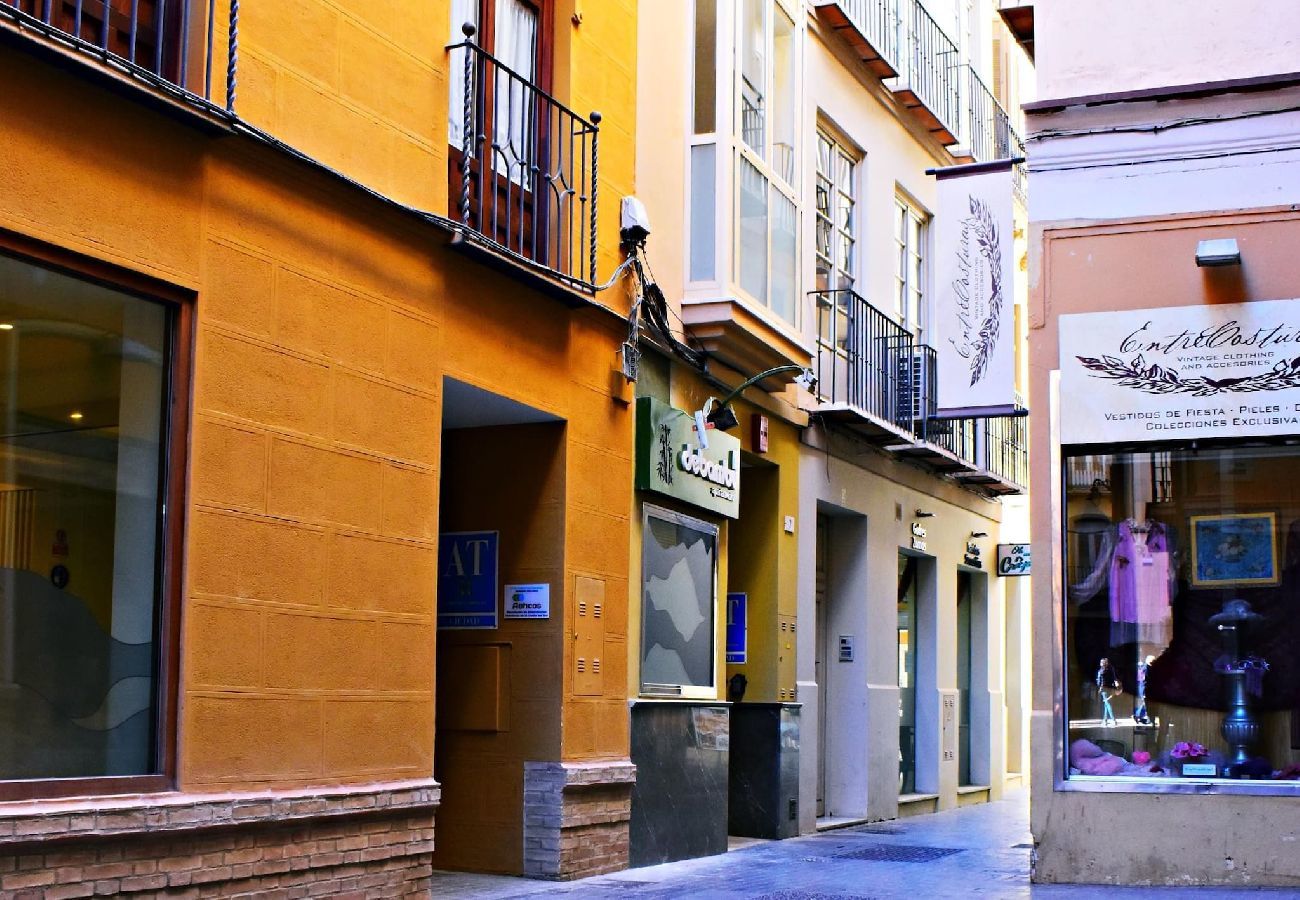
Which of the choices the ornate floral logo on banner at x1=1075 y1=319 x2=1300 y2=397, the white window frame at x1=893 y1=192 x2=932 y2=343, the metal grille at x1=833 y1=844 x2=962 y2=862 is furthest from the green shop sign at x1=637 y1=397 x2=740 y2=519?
the white window frame at x1=893 y1=192 x2=932 y2=343

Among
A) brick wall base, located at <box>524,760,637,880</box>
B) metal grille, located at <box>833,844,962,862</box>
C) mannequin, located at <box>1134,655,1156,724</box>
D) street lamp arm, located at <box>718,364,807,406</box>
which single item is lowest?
metal grille, located at <box>833,844,962,862</box>

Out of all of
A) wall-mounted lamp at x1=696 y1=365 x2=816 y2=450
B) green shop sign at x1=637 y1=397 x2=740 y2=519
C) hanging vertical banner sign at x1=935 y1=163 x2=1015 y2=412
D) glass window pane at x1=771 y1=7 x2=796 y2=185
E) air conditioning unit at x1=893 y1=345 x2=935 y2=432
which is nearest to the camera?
hanging vertical banner sign at x1=935 y1=163 x2=1015 y2=412

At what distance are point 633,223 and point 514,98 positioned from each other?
1296 mm

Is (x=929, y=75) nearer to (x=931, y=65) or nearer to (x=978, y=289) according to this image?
(x=931, y=65)

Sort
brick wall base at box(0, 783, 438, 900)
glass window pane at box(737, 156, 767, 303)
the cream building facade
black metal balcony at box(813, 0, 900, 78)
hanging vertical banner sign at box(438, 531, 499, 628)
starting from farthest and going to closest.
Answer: black metal balcony at box(813, 0, 900, 78), glass window pane at box(737, 156, 767, 303), the cream building facade, hanging vertical banner sign at box(438, 531, 499, 628), brick wall base at box(0, 783, 438, 900)

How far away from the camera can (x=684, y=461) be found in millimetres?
12727

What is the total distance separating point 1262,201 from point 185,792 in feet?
25.2

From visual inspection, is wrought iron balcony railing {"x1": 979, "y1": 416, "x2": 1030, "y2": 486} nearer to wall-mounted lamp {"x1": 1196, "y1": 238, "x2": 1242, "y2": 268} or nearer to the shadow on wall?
wall-mounted lamp {"x1": 1196, "y1": 238, "x2": 1242, "y2": 268}

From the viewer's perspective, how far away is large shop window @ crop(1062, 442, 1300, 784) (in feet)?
35.3

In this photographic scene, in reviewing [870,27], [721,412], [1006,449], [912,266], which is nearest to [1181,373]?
[721,412]

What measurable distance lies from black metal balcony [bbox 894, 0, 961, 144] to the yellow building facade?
25.6ft

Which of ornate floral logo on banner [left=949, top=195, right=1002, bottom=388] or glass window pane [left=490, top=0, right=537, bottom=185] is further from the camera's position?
ornate floral logo on banner [left=949, top=195, right=1002, bottom=388]

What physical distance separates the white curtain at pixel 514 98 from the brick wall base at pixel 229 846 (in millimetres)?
4167

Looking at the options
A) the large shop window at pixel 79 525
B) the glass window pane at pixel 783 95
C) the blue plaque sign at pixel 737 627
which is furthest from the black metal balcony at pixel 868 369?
the large shop window at pixel 79 525
